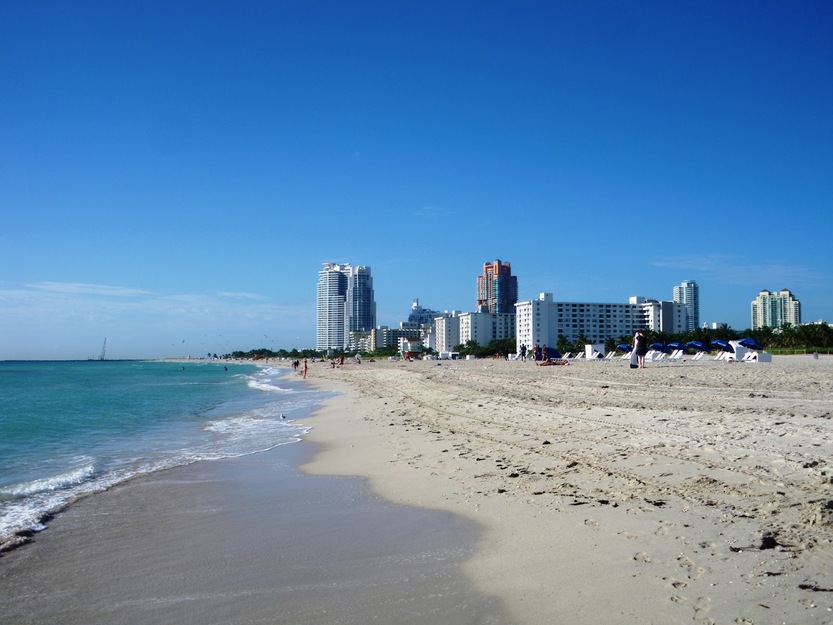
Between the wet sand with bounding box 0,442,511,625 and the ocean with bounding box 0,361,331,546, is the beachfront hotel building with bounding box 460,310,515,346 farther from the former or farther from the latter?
the wet sand with bounding box 0,442,511,625

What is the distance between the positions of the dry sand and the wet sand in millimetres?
438

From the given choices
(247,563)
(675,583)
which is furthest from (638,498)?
(247,563)

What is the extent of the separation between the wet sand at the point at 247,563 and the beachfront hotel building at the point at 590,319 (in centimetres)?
15095

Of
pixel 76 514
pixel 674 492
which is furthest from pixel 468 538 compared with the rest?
pixel 76 514

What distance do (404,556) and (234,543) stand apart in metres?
1.86

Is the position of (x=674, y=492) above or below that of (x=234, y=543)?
above

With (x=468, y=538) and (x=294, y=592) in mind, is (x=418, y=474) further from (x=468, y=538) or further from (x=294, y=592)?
(x=294, y=592)

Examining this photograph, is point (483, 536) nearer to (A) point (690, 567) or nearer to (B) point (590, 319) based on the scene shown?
(A) point (690, 567)

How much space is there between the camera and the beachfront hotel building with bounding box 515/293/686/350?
15588 cm

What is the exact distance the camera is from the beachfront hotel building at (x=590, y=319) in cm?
15588

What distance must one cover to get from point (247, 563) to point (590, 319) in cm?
16343

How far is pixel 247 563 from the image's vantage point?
16.8 feet

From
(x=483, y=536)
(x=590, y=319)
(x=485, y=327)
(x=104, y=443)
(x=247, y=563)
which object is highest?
(x=590, y=319)

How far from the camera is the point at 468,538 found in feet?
17.9
